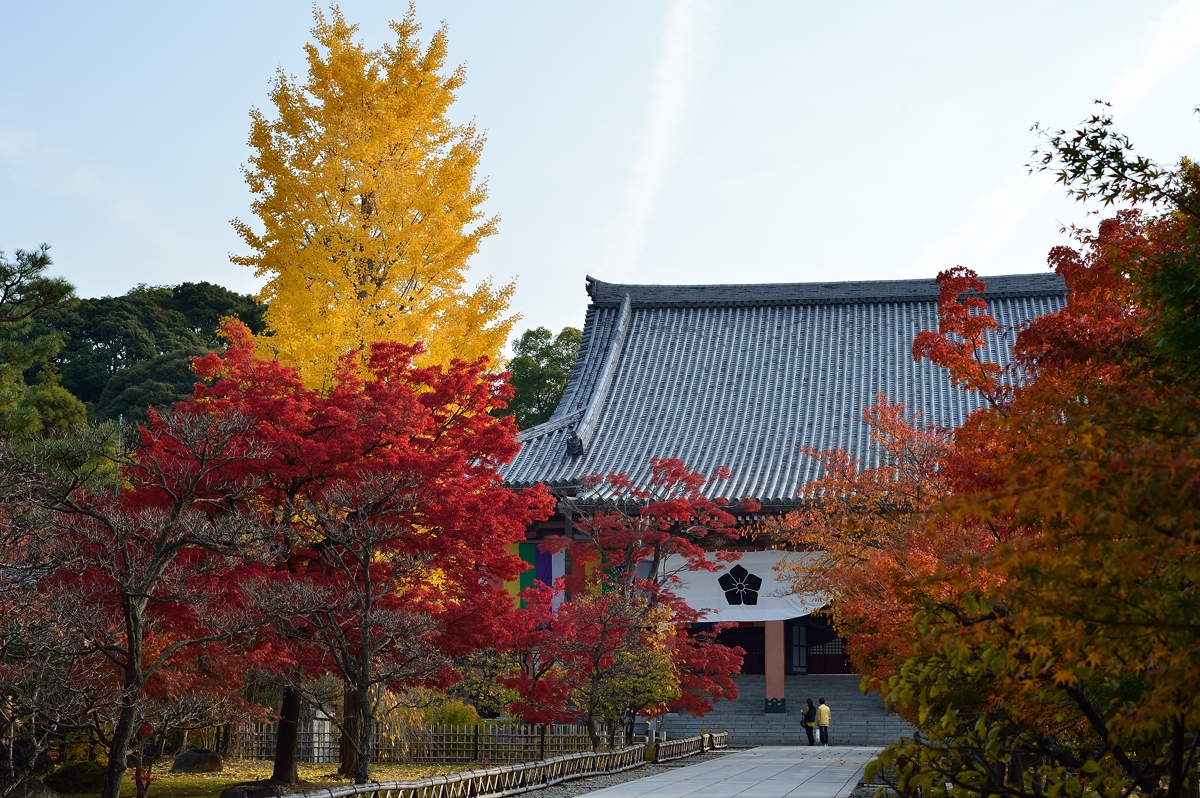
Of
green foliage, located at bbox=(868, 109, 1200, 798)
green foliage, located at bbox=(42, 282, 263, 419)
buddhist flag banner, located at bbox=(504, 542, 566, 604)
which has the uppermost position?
green foliage, located at bbox=(42, 282, 263, 419)

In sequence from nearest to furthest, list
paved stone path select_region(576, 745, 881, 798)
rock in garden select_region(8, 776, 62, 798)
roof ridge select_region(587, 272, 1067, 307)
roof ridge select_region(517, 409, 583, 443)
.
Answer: rock in garden select_region(8, 776, 62, 798) → paved stone path select_region(576, 745, 881, 798) → roof ridge select_region(517, 409, 583, 443) → roof ridge select_region(587, 272, 1067, 307)

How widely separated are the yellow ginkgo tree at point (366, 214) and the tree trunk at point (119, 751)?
27.9ft

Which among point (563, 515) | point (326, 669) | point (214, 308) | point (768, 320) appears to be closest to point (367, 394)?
point (326, 669)

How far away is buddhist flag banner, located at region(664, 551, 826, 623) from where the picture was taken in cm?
2442

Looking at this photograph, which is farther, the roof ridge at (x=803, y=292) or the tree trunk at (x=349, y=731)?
the roof ridge at (x=803, y=292)

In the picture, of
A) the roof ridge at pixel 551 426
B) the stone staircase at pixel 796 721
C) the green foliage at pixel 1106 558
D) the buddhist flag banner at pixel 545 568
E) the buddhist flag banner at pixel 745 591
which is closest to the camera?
the green foliage at pixel 1106 558

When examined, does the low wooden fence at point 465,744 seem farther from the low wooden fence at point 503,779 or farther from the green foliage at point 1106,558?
the green foliage at point 1106,558

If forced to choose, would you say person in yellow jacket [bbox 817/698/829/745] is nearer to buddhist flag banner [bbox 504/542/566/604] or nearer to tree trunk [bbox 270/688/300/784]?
buddhist flag banner [bbox 504/542/566/604]


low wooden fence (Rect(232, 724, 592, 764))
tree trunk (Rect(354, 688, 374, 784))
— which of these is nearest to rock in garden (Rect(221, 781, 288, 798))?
tree trunk (Rect(354, 688, 374, 784))

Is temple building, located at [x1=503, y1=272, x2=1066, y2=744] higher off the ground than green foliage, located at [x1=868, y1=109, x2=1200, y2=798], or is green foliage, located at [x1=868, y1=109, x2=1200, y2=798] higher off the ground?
temple building, located at [x1=503, y1=272, x2=1066, y2=744]

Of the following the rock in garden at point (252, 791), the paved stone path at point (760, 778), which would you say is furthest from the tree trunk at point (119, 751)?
the paved stone path at point (760, 778)

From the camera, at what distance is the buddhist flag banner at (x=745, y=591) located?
961 inches

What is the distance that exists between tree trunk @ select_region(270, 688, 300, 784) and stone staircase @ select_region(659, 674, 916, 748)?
10.3 metres

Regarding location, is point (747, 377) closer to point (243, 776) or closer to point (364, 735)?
point (243, 776)
